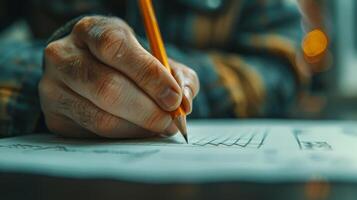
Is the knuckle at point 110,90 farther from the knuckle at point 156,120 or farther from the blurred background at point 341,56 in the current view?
the blurred background at point 341,56

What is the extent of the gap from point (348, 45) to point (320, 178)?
1022 mm

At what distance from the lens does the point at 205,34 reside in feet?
2.28

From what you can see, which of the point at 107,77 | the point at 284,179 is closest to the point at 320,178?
the point at 284,179

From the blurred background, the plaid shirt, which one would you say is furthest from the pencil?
the blurred background

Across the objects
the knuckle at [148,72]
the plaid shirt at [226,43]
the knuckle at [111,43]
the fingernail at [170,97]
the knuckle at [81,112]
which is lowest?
the plaid shirt at [226,43]

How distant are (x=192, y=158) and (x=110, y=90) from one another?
0.26 feet

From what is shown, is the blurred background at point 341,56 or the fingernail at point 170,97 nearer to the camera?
the fingernail at point 170,97

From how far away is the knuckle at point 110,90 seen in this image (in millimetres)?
301

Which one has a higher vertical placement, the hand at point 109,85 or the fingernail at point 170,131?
the hand at point 109,85

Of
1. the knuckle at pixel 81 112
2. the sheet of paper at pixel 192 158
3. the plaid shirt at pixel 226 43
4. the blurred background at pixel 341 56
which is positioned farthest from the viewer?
the blurred background at pixel 341 56

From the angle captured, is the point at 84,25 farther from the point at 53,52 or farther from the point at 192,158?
the point at 192,158

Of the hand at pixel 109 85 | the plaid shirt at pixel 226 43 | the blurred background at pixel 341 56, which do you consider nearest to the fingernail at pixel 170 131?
the hand at pixel 109 85

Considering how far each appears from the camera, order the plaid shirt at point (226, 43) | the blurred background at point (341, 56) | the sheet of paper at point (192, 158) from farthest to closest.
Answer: the blurred background at point (341, 56) → the plaid shirt at point (226, 43) → the sheet of paper at point (192, 158)

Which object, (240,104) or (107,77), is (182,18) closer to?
(240,104)
